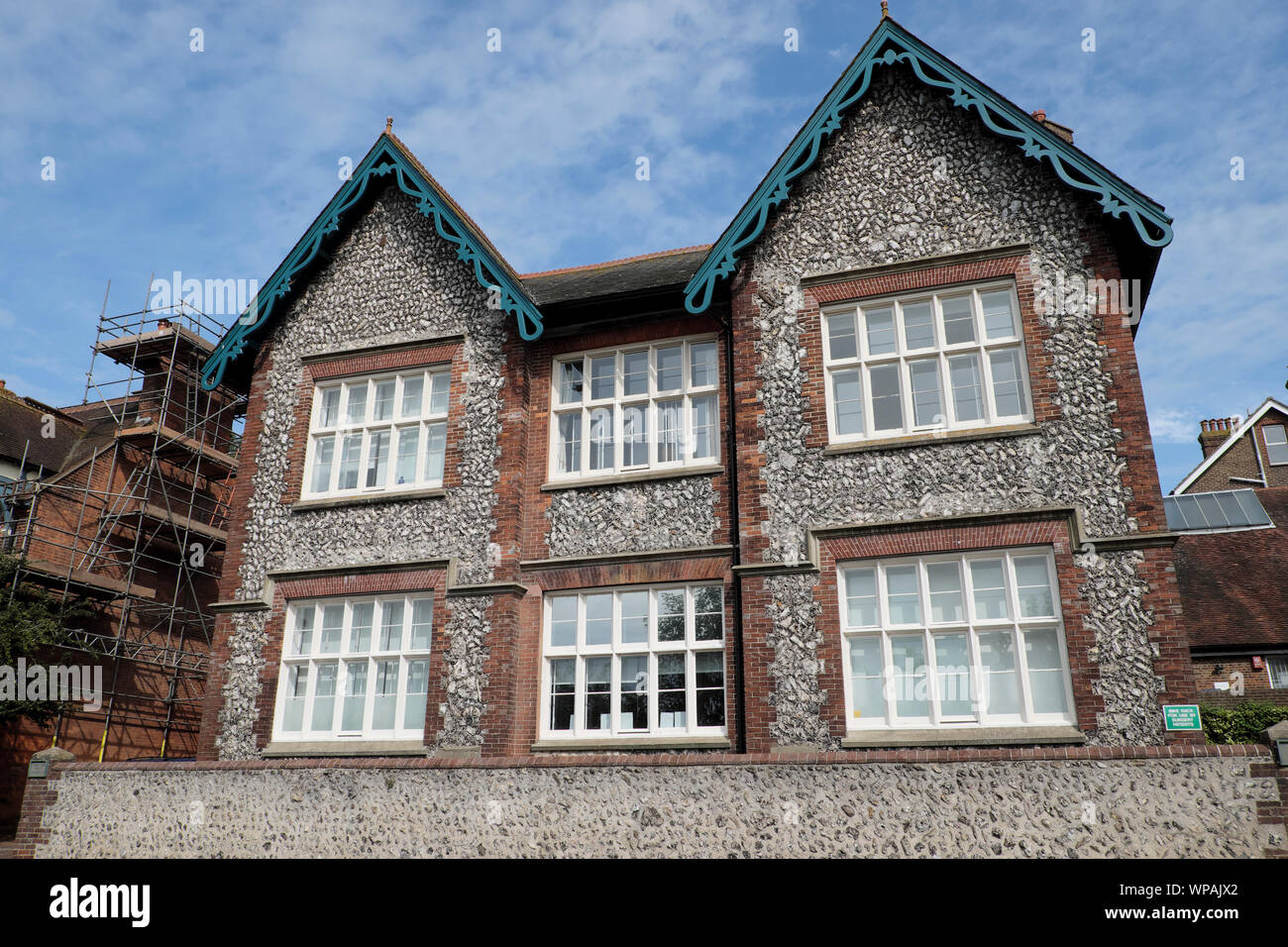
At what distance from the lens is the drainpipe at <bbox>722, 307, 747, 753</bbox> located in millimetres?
11297

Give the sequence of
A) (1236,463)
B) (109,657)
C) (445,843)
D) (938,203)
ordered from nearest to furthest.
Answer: (445,843), (938,203), (109,657), (1236,463)

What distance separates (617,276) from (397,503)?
509cm

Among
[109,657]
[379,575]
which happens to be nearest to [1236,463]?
[379,575]


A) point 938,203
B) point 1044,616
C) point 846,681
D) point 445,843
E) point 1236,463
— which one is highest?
point 1236,463

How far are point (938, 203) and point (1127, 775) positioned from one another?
24.7 ft

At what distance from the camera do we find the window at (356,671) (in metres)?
12.8

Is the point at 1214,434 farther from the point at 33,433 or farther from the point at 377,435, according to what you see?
the point at 33,433

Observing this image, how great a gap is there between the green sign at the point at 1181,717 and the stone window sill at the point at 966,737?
846mm

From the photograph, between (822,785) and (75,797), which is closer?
(822,785)

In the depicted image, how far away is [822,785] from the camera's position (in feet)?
30.3

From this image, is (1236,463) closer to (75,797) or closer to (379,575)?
(379,575)
